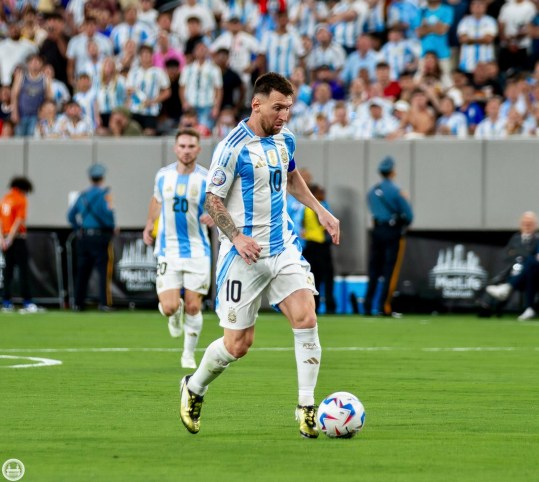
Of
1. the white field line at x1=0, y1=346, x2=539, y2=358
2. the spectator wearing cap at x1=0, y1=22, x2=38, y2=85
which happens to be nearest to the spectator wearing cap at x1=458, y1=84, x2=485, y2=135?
the white field line at x1=0, y1=346, x2=539, y2=358

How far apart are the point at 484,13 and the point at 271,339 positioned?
10657 millimetres

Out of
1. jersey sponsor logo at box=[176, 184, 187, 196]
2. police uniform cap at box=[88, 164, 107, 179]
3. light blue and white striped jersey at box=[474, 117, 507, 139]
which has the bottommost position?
jersey sponsor logo at box=[176, 184, 187, 196]

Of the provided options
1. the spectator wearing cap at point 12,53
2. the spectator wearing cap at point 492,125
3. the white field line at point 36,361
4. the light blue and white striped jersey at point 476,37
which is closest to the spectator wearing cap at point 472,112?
the spectator wearing cap at point 492,125

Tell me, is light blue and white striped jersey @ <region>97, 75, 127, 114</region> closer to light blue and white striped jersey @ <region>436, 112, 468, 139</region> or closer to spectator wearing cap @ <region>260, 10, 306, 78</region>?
spectator wearing cap @ <region>260, 10, 306, 78</region>

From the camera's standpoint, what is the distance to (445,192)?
25484 millimetres

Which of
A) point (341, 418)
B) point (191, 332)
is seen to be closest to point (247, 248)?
point (341, 418)

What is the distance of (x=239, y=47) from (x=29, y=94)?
4.42m

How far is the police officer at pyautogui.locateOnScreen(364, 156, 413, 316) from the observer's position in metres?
23.8

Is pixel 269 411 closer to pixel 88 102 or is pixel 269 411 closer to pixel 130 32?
pixel 88 102

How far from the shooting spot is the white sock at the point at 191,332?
1411 cm

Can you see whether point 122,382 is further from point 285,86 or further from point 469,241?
point 469,241

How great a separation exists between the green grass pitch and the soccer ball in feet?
0.29

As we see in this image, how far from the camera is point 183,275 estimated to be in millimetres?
14539

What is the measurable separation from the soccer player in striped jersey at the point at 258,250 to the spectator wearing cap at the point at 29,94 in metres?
18.2
